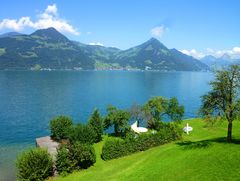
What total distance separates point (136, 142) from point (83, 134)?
12996 millimetres

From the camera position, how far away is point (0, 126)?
311 feet

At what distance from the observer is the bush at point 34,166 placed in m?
43.9

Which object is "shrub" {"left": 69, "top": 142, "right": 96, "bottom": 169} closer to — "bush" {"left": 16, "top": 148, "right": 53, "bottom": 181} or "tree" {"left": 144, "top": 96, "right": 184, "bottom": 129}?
"bush" {"left": 16, "top": 148, "right": 53, "bottom": 181}

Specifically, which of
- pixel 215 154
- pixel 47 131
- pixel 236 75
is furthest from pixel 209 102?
pixel 47 131

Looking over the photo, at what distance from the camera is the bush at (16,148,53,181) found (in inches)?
1727

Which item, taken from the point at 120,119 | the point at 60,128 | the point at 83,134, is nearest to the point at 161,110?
the point at 120,119

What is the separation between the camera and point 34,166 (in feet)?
146

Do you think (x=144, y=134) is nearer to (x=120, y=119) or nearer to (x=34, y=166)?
(x=120, y=119)

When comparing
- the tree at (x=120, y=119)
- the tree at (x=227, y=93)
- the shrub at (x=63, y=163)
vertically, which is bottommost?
the shrub at (x=63, y=163)

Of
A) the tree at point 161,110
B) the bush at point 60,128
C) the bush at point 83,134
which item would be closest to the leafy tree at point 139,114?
the tree at point 161,110

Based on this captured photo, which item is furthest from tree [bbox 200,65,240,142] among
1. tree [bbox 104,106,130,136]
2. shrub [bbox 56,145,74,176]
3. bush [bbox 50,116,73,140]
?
bush [bbox 50,116,73,140]

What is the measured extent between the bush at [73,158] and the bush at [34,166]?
7.54 ft

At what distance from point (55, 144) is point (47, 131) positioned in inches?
1105

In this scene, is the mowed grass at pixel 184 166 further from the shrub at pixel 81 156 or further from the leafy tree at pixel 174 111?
the leafy tree at pixel 174 111
